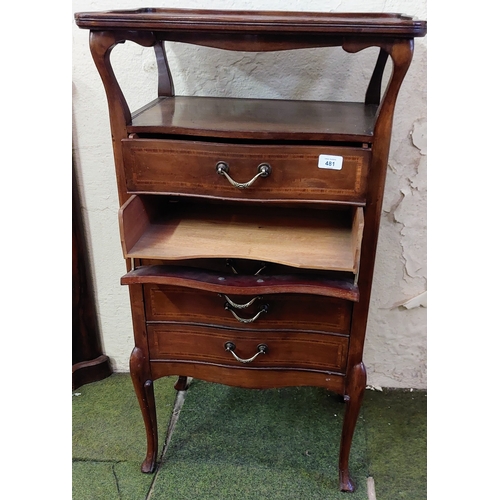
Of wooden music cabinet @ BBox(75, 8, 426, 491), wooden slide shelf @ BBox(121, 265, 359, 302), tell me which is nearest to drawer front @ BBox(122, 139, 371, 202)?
wooden music cabinet @ BBox(75, 8, 426, 491)

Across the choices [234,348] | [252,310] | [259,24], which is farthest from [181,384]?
[259,24]

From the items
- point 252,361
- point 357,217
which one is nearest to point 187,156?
point 357,217

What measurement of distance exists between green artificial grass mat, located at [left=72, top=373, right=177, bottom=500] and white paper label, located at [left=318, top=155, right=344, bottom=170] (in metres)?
1.06

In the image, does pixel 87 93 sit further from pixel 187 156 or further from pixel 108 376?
pixel 108 376

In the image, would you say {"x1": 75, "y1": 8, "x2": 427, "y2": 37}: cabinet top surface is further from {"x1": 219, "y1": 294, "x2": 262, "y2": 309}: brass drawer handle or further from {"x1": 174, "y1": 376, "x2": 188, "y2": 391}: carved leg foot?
{"x1": 174, "y1": 376, "x2": 188, "y2": 391}: carved leg foot

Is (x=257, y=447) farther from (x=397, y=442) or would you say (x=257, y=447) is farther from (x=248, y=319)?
(x=248, y=319)

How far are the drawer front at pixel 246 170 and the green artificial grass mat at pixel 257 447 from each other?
87 cm

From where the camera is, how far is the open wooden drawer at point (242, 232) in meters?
1.09

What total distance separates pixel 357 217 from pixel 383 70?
511 mm

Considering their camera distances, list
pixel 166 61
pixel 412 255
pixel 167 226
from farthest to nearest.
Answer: pixel 412 255
pixel 166 61
pixel 167 226

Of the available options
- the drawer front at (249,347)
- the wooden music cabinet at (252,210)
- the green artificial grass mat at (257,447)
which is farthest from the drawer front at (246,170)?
the green artificial grass mat at (257,447)

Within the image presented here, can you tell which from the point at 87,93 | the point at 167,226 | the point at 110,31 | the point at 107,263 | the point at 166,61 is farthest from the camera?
the point at 107,263

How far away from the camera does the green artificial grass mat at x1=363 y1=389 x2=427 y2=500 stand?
56.8 inches

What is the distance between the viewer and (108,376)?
1.89 m
